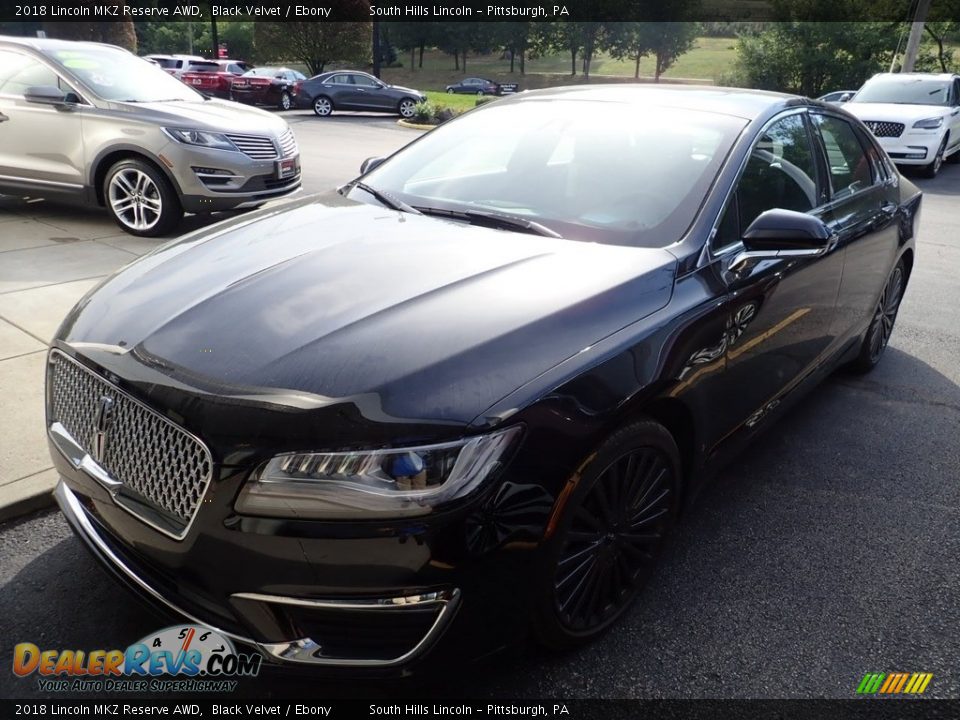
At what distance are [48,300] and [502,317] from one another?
411cm

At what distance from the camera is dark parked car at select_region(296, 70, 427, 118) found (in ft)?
80.8

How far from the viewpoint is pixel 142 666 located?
2318mm

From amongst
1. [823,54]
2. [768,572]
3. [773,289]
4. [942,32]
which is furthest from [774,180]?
[942,32]

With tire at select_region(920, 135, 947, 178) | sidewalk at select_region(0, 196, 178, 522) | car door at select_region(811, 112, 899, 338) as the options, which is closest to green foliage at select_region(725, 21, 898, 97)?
tire at select_region(920, 135, 947, 178)

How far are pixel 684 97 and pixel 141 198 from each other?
17.4 ft

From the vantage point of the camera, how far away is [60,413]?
7.99 feet

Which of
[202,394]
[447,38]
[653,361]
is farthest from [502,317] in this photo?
[447,38]

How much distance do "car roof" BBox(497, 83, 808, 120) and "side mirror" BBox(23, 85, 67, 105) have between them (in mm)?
5099

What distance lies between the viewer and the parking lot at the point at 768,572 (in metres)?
2.39

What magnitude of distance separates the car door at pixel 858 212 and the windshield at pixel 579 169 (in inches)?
36.2

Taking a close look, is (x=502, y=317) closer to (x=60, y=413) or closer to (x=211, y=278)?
Result: (x=211, y=278)

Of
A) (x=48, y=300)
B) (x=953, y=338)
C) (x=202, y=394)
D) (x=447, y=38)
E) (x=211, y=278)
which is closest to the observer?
(x=202, y=394)

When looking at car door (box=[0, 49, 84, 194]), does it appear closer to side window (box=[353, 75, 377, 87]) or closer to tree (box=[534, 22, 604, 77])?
side window (box=[353, 75, 377, 87])

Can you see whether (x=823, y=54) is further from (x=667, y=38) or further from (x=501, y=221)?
(x=501, y=221)
